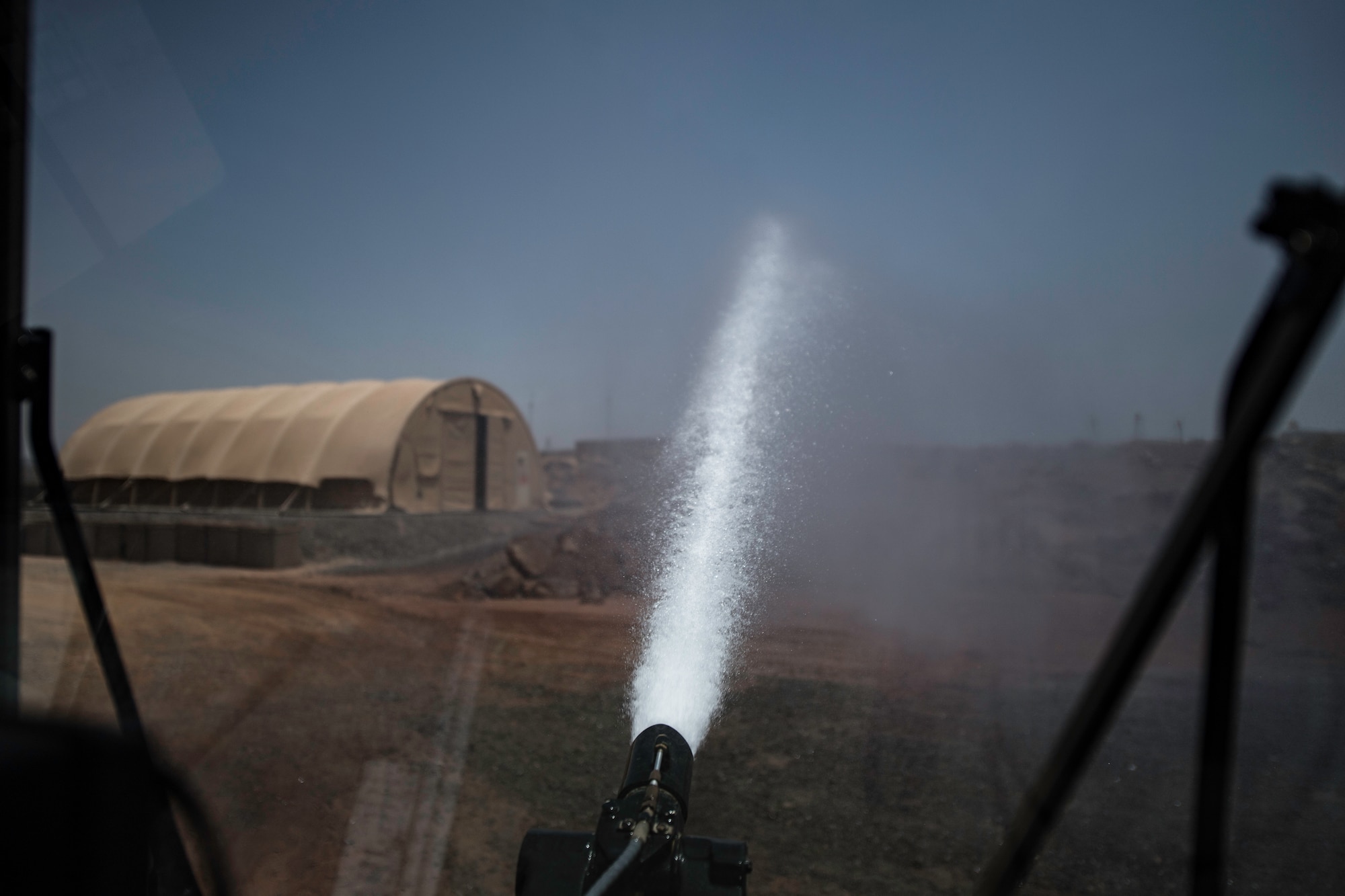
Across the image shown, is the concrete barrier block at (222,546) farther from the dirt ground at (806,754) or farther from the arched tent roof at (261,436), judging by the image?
the dirt ground at (806,754)

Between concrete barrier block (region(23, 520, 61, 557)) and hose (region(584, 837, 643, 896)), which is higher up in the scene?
concrete barrier block (region(23, 520, 61, 557))

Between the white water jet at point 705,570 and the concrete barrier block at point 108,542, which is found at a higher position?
the concrete barrier block at point 108,542

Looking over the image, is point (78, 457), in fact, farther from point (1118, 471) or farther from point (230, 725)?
point (1118, 471)

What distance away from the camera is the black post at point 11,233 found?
6.37ft

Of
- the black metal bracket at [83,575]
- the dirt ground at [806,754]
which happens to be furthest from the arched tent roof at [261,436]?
the black metal bracket at [83,575]

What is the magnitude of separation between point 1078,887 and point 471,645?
688 cm

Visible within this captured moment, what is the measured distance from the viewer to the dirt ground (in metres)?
3.29

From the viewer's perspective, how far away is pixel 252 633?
938cm

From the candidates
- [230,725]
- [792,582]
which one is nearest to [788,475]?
[792,582]

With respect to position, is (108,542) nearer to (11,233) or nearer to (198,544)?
(198,544)

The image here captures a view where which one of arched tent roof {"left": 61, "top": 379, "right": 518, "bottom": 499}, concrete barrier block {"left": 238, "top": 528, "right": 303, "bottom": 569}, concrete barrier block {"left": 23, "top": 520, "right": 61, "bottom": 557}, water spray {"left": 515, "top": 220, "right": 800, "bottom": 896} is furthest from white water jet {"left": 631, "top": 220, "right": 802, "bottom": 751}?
arched tent roof {"left": 61, "top": 379, "right": 518, "bottom": 499}

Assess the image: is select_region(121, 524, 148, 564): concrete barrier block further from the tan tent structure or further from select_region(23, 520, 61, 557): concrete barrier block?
the tan tent structure

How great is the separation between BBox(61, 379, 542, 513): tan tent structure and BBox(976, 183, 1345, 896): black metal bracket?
1919cm

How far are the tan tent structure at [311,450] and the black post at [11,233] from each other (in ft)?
56.4
